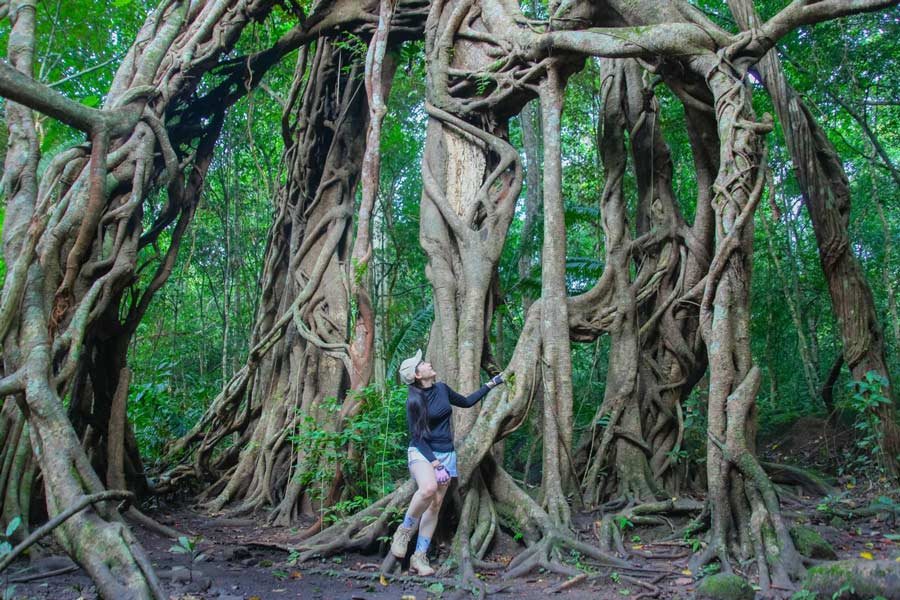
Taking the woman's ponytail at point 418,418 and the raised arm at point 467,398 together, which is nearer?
the woman's ponytail at point 418,418

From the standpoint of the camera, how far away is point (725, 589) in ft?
11.1

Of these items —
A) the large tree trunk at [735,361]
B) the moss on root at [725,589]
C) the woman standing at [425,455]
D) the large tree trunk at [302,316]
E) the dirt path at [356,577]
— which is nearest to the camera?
the moss on root at [725,589]

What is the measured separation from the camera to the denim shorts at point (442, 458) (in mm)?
4270

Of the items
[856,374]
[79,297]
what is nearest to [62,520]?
[79,297]

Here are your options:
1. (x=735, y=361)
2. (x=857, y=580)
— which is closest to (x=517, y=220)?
(x=735, y=361)

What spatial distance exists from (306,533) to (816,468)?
4.80 m

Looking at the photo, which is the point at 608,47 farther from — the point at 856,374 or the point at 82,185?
the point at 82,185

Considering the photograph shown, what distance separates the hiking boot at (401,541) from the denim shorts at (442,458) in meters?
0.40

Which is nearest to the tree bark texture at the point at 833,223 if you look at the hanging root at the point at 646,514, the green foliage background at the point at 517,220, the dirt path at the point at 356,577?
the green foliage background at the point at 517,220

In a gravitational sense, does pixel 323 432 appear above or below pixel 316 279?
below

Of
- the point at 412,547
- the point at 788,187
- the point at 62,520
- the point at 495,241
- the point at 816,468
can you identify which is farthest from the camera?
the point at 788,187

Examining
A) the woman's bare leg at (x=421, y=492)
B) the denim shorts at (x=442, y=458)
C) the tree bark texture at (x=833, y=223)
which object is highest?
the tree bark texture at (x=833, y=223)

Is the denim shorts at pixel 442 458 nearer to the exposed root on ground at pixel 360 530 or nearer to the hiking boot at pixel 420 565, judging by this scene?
the exposed root on ground at pixel 360 530

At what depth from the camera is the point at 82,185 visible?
16.1ft
